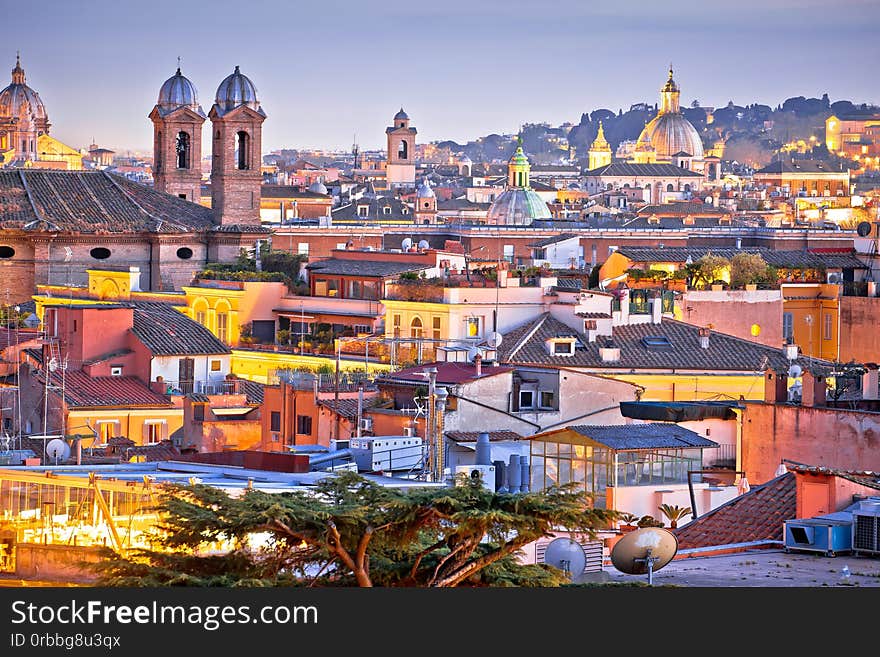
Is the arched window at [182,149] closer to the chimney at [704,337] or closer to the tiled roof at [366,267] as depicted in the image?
the tiled roof at [366,267]

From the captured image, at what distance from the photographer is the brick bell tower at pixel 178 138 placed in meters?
30.5

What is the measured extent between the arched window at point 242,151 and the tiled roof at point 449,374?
57.6 feet

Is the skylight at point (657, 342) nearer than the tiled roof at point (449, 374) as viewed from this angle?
No

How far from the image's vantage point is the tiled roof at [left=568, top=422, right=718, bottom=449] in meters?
10.0

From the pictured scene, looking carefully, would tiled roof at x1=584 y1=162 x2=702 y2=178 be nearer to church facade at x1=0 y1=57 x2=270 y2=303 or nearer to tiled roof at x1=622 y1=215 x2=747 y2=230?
tiled roof at x1=622 y1=215 x2=747 y2=230

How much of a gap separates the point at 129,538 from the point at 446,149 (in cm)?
9256

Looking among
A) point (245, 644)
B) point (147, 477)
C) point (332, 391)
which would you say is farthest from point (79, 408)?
point (245, 644)

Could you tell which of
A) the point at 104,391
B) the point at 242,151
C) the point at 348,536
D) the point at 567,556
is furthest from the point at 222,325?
the point at 348,536

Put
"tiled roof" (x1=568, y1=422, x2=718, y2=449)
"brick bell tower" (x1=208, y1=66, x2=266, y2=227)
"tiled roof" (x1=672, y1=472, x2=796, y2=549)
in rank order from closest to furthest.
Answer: "tiled roof" (x1=672, y1=472, x2=796, y2=549) < "tiled roof" (x1=568, y1=422, x2=718, y2=449) < "brick bell tower" (x1=208, y1=66, x2=266, y2=227)

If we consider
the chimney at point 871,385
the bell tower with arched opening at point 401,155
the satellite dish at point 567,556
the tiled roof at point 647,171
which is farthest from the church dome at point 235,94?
the tiled roof at point 647,171

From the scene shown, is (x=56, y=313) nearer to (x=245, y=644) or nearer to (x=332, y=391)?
(x=332, y=391)

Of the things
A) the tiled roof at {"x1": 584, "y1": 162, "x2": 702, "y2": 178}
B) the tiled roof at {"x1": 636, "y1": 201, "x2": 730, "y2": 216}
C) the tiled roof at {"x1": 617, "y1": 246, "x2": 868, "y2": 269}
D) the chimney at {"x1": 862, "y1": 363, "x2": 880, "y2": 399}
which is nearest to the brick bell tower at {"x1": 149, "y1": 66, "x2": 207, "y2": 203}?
the tiled roof at {"x1": 617, "y1": 246, "x2": 868, "y2": 269}

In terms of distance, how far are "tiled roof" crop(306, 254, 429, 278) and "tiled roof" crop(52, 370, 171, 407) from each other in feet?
15.5

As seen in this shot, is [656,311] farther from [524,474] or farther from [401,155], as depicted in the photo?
[401,155]
